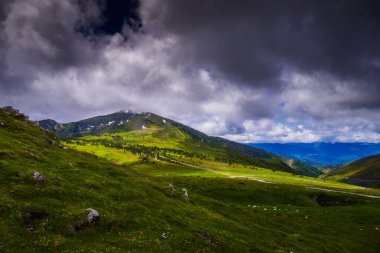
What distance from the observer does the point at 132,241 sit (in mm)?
29000

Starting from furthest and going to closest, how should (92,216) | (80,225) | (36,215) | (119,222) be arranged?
(119,222) < (92,216) < (80,225) < (36,215)

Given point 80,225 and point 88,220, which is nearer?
point 80,225

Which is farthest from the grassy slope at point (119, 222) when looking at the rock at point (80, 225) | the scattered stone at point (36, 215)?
the rock at point (80, 225)

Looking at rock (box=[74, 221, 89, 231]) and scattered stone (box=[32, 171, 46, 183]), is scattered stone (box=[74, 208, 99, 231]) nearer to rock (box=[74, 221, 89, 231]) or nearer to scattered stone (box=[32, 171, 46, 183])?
rock (box=[74, 221, 89, 231])

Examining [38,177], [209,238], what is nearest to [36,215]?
[38,177]

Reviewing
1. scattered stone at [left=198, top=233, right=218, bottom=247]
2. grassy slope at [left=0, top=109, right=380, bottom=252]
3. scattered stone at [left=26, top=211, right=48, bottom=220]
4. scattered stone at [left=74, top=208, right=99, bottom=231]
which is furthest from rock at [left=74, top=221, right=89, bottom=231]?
scattered stone at [left=198, top=233, right=218, bottom=247]

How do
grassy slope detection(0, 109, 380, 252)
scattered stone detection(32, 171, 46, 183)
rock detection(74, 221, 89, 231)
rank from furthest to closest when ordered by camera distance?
scattered stone detection(32, 171, 46, 183) < rock detection(74, 221, 89, 231) < grassy slope detection(0, 109, 380, 252)

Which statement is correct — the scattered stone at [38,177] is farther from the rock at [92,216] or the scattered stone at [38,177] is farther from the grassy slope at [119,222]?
the rock at [92,216]

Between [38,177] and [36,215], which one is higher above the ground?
[38,177]

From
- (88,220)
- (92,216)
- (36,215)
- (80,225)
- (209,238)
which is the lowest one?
(209,238)

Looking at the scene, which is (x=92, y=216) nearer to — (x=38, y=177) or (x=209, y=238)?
(x=38, y=177)

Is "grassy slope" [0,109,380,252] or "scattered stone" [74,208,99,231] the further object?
"scattered stone" [74,208,99,231]

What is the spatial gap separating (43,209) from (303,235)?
1852 inches

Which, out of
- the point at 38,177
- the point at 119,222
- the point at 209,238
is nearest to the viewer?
the point at 119,222
